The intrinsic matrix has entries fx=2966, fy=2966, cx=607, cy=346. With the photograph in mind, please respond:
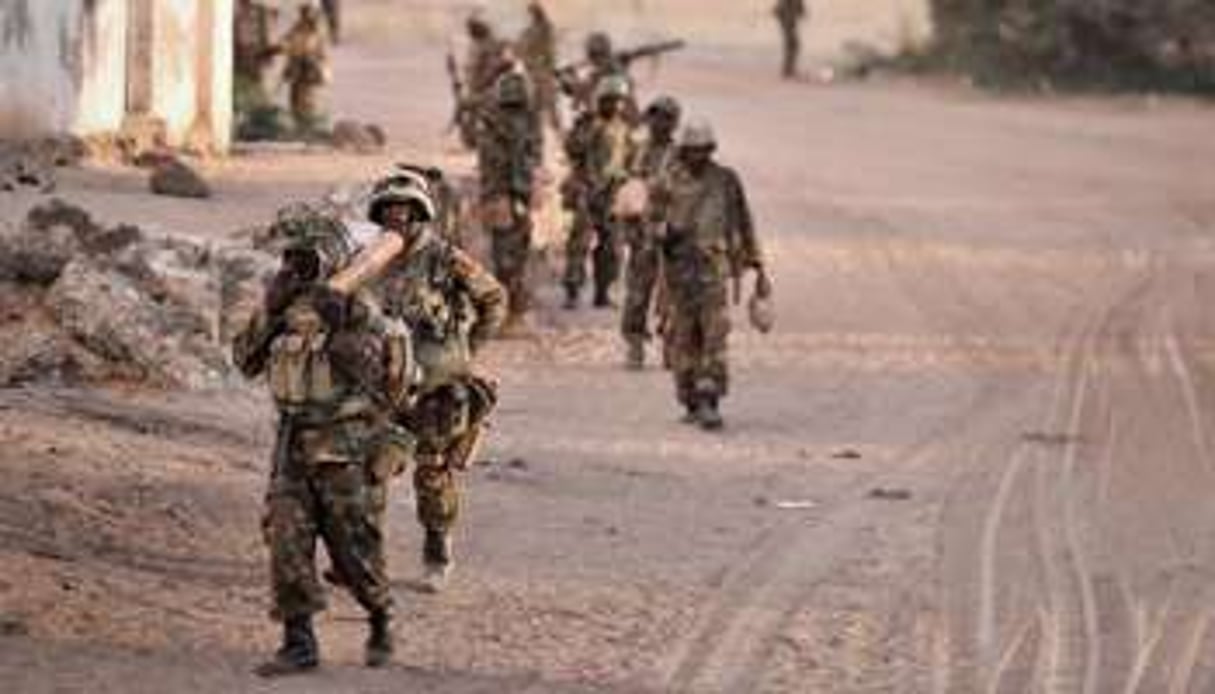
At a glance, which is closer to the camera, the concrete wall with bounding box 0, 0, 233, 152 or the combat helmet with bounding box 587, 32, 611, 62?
the concrete wall with bounding box 0, 0, 233, 152

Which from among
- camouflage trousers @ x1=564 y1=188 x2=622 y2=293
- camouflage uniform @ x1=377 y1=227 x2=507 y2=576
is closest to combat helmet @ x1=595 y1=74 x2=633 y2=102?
camouflage trousers @ x1=564 y1=188 x2=622 y2=293

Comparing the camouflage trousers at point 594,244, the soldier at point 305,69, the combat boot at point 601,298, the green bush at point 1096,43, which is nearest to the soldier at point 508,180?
the camouflage trousers at point 594,244

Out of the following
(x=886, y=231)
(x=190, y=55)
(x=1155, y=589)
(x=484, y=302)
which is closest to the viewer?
(x=484, y=302)

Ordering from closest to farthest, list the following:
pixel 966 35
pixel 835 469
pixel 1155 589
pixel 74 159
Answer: pixel 1155 589 → pixel 835 469 → pixel 74 159 → pixel 966 35

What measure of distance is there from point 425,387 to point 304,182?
499 inches

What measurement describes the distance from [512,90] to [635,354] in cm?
210

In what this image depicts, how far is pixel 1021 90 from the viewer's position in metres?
44.4

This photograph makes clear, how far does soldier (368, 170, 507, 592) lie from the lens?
34.2 ft

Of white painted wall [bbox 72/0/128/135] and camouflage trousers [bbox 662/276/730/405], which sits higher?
white painted wall [bbox 72/0/128/135]

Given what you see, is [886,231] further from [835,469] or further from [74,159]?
[835,469]

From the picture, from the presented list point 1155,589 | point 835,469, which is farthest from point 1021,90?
point 1155,589

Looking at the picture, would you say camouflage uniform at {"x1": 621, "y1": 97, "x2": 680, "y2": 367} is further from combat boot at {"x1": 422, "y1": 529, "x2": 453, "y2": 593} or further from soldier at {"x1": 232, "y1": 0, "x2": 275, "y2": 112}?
soldier at {"x1": 232, "y1": 0, "x2": 275, "y2": 112}

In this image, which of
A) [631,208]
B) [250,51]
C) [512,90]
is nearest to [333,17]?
[250,51]

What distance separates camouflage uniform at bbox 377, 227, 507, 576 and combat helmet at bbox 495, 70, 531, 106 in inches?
299
